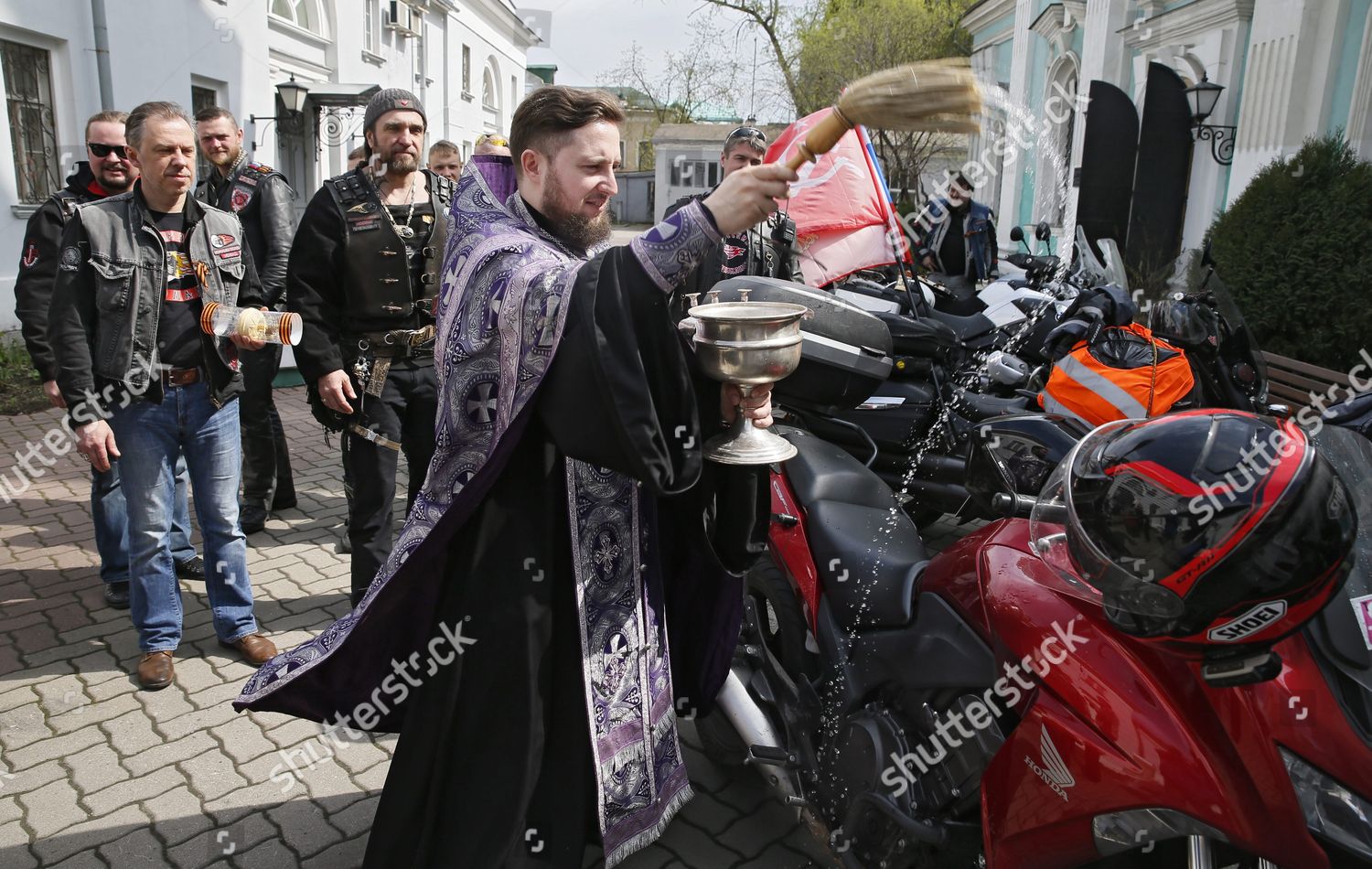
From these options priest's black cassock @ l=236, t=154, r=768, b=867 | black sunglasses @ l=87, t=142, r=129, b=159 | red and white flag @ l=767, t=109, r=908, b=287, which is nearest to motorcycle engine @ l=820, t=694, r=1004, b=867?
priest's black cassock @ l=236, t=154, r=768, b=867

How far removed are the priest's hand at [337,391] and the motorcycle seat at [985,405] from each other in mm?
2698

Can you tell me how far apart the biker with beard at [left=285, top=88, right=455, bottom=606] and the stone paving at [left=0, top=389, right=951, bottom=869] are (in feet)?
2.17

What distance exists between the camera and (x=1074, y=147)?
45.2ft

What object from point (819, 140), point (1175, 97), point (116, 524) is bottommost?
point (116, 524)

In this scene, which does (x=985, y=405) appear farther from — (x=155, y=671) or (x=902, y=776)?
(x=155, y=671)

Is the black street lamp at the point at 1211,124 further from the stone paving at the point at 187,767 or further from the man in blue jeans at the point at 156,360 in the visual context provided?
the man in blue jeans at the point at 156,360

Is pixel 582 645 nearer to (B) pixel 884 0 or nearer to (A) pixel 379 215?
(A) pixel 379 215

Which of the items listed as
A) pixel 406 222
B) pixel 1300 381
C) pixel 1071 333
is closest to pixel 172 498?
pixel 406 222

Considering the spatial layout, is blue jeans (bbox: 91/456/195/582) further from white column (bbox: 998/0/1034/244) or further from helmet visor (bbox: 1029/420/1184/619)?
white column (bbox: 998/0/1034/244)

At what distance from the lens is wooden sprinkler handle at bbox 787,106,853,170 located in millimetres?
1461

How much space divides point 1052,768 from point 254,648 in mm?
2988

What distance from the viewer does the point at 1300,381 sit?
16.7ft

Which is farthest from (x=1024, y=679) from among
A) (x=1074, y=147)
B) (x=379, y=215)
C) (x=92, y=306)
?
(x=1074, y=147)

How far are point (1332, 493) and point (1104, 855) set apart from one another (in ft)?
2.20
